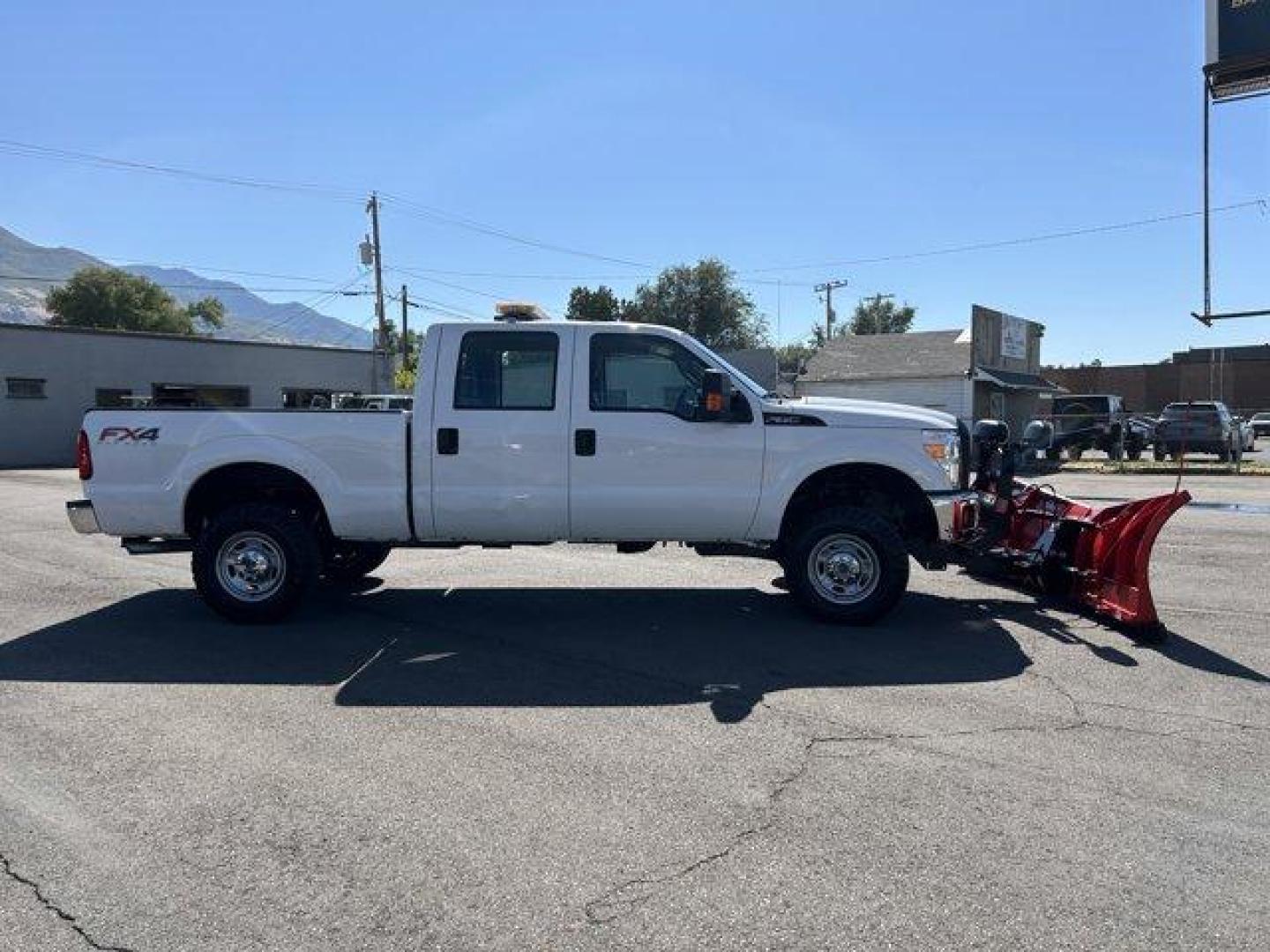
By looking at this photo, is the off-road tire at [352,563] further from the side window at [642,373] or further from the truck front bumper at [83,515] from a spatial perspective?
the side window at [642,373]

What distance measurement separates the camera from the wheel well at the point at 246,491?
7059 mm

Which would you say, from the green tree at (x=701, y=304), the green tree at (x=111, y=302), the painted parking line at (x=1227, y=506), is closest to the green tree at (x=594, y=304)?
the green tree at (x=701, y=304)

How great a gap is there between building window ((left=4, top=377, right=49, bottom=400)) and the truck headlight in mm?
33176

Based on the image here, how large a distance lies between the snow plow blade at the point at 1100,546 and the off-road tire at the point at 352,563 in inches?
211

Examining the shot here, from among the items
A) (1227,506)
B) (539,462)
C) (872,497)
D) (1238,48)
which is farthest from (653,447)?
(1238,48)

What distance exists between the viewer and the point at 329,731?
4.71 meters

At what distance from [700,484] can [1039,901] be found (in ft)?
13.4

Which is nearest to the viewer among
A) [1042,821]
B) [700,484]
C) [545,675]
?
[1042,821]

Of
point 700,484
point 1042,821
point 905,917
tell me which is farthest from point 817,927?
point 700,484

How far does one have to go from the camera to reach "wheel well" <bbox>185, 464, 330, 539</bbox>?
7.06m

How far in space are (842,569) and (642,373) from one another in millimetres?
2055

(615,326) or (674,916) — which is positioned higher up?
(615,326)

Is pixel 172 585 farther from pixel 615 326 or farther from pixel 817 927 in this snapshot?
pixel 817 927

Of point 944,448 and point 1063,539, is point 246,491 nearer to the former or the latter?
point 944,448
